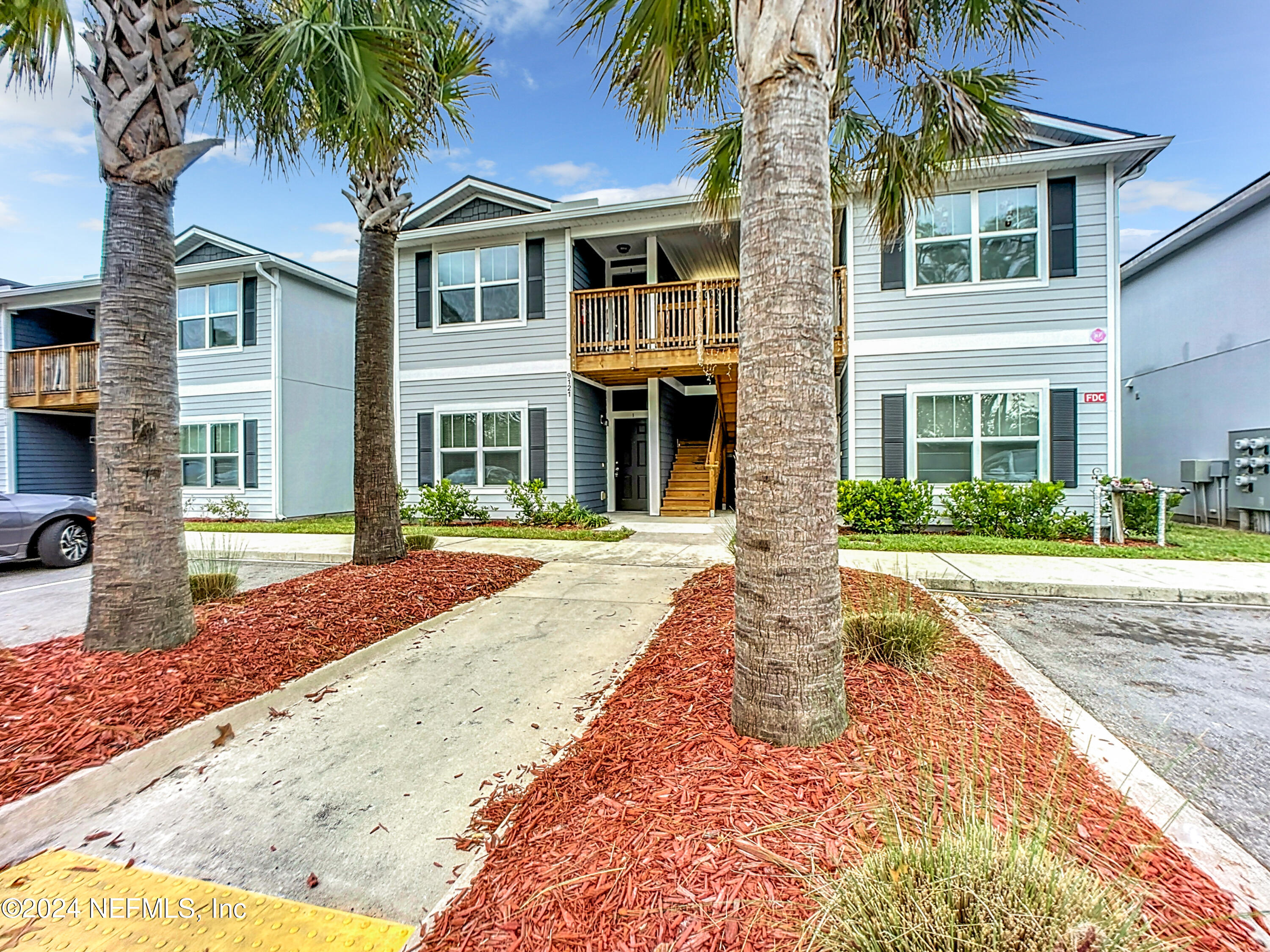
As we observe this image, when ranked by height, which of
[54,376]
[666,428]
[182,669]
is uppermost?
[54,376]

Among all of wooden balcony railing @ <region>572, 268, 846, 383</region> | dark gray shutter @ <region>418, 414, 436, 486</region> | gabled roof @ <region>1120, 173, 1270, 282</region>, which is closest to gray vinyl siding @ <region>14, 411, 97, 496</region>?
dark gray shutter @ <region>418, 414, 436, 486</region>

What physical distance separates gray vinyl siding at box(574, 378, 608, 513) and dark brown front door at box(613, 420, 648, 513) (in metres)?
0.81

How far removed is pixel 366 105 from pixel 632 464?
10.2 meters

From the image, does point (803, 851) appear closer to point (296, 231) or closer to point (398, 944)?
point (398, 944)

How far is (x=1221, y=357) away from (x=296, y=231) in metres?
22.0

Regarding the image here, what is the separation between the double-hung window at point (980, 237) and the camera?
934 centimetres

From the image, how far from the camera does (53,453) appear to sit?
50.6 ft

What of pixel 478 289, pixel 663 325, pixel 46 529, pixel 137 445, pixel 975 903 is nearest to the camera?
pixel 975 903

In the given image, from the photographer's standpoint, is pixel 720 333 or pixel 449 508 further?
pixel 449 508

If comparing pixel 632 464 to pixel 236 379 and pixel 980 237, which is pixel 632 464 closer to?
pixel 980 237

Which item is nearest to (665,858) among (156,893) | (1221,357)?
(156,893)

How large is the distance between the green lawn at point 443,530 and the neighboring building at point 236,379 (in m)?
1.18

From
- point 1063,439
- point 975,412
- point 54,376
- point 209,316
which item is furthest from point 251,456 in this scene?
point 1063,439

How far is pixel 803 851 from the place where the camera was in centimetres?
162
